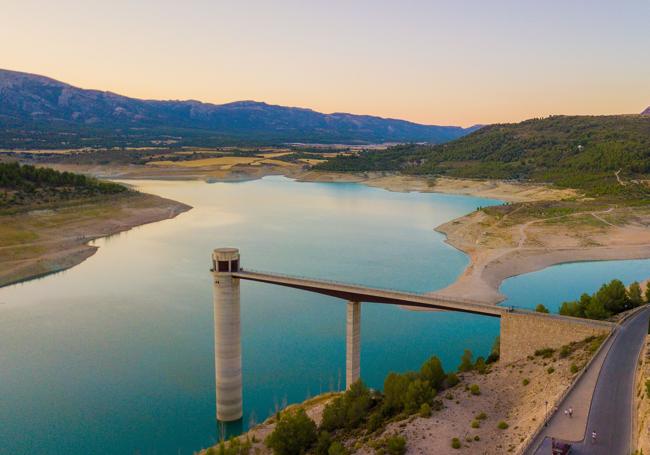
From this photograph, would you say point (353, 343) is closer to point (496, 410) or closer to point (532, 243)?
point (496, 410)

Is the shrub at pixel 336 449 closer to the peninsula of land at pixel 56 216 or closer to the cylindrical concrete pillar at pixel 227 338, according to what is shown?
the cylindrical concrete pillar at pixel 227 338

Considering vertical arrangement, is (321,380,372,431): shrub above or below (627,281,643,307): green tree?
below

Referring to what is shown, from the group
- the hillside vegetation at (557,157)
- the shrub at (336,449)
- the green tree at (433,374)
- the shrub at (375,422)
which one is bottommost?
the shrub at (375,422)

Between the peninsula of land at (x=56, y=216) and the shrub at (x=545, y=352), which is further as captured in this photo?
the peninsula of land at (x=56, y=216)

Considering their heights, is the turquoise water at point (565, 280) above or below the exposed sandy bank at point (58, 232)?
below

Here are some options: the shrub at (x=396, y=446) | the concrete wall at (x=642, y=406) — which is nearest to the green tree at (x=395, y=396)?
the shrub at (x=396, y=446)

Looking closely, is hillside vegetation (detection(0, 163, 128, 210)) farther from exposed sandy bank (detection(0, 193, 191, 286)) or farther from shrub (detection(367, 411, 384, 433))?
shrub (detection(367, 411, 384, 433))

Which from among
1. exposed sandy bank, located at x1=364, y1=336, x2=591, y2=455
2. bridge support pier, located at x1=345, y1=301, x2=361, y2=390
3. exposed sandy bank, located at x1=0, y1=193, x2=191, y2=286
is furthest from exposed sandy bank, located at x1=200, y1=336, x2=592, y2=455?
exposed sandy bank, located at x1=0, y1=193, x2=191, y2=286

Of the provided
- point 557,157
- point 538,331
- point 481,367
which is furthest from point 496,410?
point 557,157
